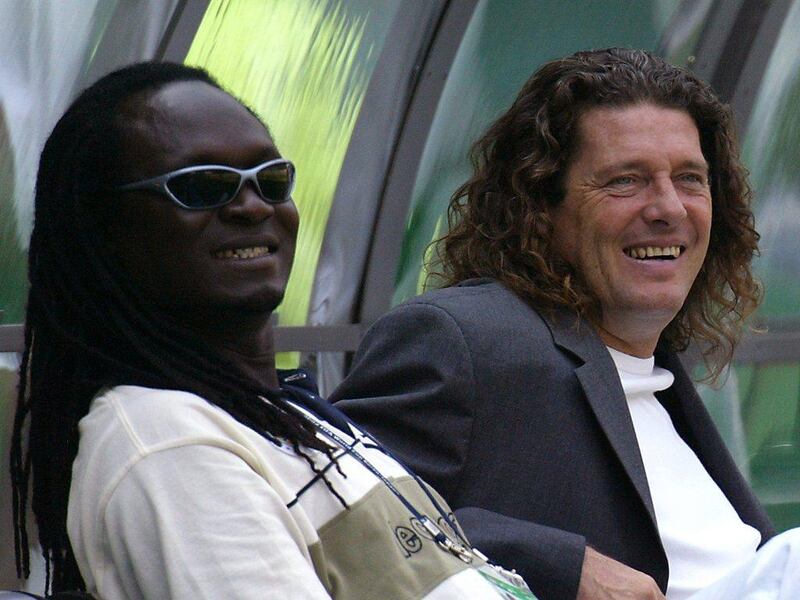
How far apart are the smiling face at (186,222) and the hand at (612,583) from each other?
1.03m

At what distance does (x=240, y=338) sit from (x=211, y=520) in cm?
42

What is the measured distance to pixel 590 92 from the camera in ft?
11.1

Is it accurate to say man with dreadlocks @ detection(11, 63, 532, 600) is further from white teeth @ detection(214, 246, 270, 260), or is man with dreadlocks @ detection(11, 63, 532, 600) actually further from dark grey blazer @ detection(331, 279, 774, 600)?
dark grey blazer @ detection(331, 279, 774, 600)

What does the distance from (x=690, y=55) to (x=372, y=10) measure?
4.88 feet

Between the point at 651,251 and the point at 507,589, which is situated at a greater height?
the point at 651,251

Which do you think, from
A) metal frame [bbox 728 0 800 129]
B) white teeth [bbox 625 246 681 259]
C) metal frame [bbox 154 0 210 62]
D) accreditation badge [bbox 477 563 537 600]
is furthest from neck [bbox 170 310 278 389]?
metal frame [bbox 728 0 800 129]

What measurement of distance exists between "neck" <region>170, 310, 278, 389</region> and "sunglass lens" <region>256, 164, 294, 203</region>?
173 millimetres

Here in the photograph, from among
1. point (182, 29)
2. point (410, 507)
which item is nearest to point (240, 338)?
point (410, 507)

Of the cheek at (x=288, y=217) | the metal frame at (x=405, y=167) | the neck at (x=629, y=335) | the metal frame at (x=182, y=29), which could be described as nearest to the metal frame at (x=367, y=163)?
the metal frame at (x=405, y=167)

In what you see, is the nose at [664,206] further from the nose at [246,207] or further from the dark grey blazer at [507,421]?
the nose at [246,207]

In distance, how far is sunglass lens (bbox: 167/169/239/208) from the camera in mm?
1994

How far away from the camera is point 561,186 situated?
11.1 ft

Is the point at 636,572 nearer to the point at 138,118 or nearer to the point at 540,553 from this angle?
the point at 540,553

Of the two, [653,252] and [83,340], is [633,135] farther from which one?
[83,340]
